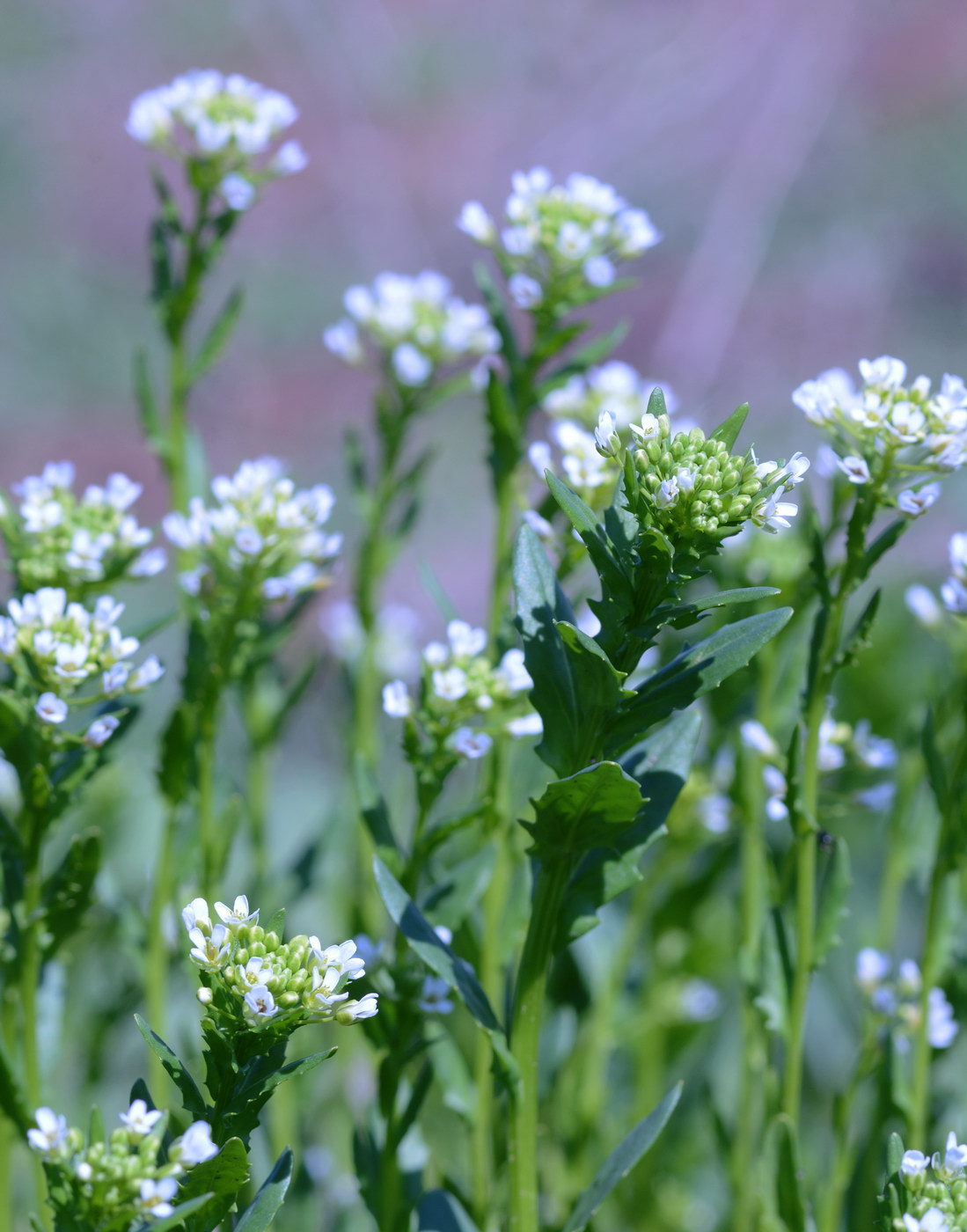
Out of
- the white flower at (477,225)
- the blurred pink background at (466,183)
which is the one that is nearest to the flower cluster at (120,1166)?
the white flower at (477,225)

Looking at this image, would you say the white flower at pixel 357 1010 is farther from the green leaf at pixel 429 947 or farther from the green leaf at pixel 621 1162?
the green leaf at pixel 621 1162

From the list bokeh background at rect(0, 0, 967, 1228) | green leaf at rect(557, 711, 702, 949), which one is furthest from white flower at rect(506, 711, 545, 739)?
bokeh background at rect(0, 0, 967, 1228)

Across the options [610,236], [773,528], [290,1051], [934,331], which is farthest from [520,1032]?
[934,331]

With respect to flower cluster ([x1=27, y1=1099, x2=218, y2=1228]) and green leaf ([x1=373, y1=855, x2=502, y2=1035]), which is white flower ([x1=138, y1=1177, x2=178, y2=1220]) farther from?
green leaf ([x1=373, y1=855, x2=502, y2=1035])

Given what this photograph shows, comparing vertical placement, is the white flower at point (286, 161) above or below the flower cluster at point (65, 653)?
above

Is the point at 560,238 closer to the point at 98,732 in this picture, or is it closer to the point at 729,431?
the point at 729,431

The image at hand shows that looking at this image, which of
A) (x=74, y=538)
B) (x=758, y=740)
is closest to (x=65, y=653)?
(x=74, y=538)

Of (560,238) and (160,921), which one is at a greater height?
(560,238)

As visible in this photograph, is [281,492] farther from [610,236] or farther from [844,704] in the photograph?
[844,704]
